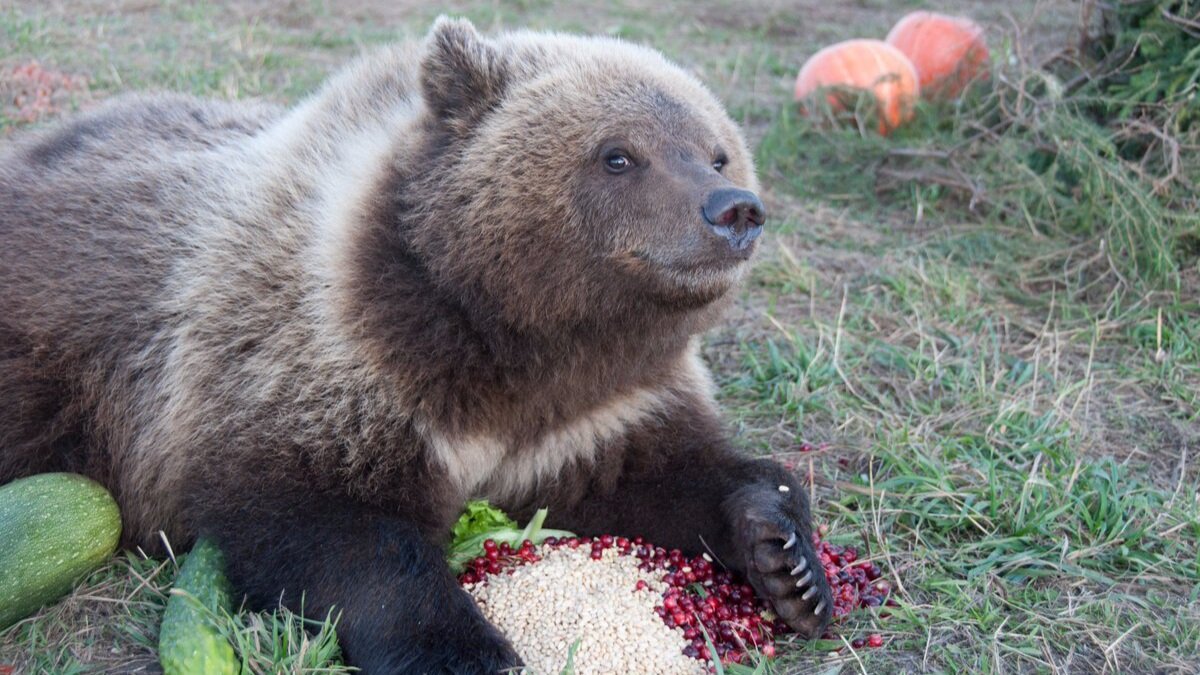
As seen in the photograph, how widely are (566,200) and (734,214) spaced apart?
545 millimetres

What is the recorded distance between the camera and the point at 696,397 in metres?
4.51

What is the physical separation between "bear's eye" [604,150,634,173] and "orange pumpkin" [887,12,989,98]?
4815mm

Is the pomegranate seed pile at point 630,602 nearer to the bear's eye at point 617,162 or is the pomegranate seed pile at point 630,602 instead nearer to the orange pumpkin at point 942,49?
the bear's eye at point 617,162

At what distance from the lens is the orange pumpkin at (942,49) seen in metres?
8.16

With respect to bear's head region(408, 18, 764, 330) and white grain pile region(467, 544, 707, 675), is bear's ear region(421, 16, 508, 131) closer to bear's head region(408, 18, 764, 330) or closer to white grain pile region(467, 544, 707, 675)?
bear's head region(408, 18, 764, 330)

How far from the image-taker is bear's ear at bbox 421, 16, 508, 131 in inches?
156

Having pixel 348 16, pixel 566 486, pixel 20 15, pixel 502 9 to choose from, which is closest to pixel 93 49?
pixel 20 15

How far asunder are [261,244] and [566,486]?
1386 millimetres

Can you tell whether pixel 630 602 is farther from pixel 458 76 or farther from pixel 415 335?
pixel 458 76

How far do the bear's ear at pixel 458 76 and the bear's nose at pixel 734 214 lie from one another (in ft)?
2.84

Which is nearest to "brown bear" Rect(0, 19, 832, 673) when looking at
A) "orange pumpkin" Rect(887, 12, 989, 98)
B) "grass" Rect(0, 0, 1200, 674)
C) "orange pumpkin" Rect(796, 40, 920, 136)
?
"grass" Rect(0, 0, 1200, 674)

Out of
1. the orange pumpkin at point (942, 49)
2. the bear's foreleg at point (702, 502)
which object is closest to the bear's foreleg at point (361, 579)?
the bear's foreleg at point (702, 502)

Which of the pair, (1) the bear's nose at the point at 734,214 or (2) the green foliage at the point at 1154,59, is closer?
(1) the bear's nose at the point at 734,214

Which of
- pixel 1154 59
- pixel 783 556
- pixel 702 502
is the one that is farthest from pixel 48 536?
pixel 1154 59
